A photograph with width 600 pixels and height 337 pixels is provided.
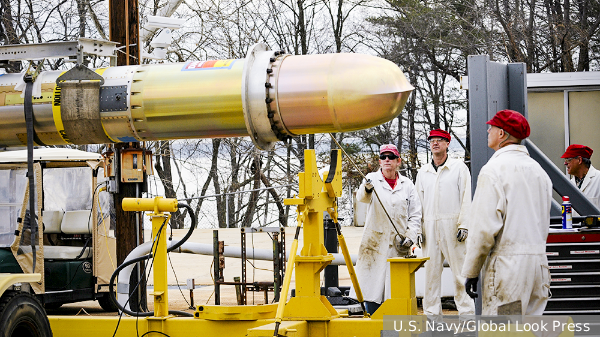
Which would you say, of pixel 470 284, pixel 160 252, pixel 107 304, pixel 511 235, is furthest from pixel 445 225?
pixel 107 304

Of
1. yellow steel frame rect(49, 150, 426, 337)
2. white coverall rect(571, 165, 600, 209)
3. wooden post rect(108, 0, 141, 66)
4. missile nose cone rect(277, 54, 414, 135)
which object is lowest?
yellow steel frame rect(49, 150, 426, 337)

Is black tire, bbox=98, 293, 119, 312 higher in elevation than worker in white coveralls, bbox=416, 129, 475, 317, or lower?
lower

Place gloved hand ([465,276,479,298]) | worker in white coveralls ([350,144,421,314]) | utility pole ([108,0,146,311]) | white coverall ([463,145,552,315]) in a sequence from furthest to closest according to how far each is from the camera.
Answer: utility pole ([108,0,146,311]) < worker in white coveralls ([350,144,421,314]) < gloved hand ([465,276,479,298]) < white coverall ([463,145,552,315])

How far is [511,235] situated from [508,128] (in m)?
0.79

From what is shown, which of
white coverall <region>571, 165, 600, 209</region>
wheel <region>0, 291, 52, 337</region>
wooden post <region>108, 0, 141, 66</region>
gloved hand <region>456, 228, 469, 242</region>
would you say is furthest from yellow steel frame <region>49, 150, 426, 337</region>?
wooden post <region>108, 0, 141, 66</region>

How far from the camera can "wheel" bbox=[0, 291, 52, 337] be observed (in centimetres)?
501

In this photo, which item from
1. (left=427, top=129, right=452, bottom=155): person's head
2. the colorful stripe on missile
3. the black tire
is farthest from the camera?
the black tire

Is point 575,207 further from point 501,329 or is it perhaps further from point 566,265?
point 501,329

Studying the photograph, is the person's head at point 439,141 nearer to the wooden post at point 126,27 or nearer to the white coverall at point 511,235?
the white coverall at point 511,235

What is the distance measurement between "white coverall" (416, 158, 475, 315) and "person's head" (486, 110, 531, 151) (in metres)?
2.00

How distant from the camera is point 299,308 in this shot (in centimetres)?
615

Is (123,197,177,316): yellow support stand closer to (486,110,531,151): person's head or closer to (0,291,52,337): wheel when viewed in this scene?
(0,291,52,337): wheel

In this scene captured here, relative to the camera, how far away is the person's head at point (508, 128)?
206 inches

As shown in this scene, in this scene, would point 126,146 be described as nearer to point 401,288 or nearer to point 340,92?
point 401,288
